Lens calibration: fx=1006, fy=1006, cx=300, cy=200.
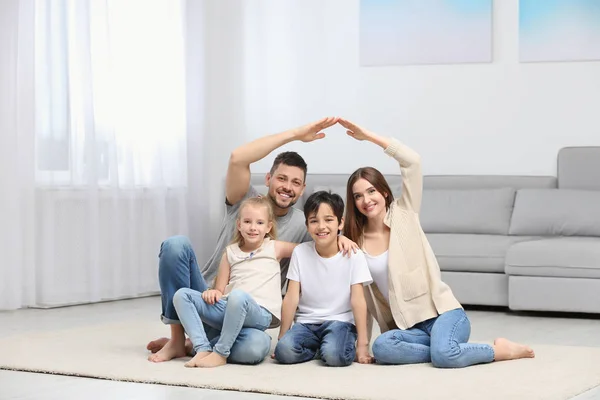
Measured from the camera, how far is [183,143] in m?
6.12

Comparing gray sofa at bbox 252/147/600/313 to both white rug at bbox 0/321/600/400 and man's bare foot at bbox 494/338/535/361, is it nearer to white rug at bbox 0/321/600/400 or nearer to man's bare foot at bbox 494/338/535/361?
white rug at bbox 0/321/600/400

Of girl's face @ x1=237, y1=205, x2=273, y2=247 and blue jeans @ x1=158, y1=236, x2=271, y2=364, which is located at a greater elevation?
girl's face @ x1=237, y1=205, x2=273, y2=247

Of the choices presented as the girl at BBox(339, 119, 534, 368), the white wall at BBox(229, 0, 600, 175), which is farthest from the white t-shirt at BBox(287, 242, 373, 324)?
the white wall at BBox(229, 0, 600, 175)

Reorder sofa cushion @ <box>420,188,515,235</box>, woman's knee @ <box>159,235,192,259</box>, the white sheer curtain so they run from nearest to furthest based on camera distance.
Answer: woman's knee @ <box>159,235,192,259</box> < the white sheer curtain < sofa cushion @ <box>420,188,515,235</box>

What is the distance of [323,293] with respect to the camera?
340cm

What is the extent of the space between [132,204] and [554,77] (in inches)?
99.7

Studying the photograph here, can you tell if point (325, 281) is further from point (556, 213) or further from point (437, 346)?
point (556, 213)

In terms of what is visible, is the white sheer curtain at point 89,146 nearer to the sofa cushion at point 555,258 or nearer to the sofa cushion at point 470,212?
the sofa cushion at point 470,212

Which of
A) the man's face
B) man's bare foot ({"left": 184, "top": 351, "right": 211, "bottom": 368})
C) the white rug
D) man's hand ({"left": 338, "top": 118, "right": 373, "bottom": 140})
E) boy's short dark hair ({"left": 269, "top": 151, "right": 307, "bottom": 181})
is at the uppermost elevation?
man's hand ({"left": 338, "top": 118, "right": 373, "bottom": 140})

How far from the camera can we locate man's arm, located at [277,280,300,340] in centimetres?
338

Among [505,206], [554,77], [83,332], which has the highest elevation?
[554,77]

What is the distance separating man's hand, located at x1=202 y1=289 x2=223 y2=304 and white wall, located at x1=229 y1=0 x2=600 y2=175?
9.95 ft

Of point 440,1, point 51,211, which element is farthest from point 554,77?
point 51,211

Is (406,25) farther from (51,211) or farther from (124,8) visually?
(51,211)
